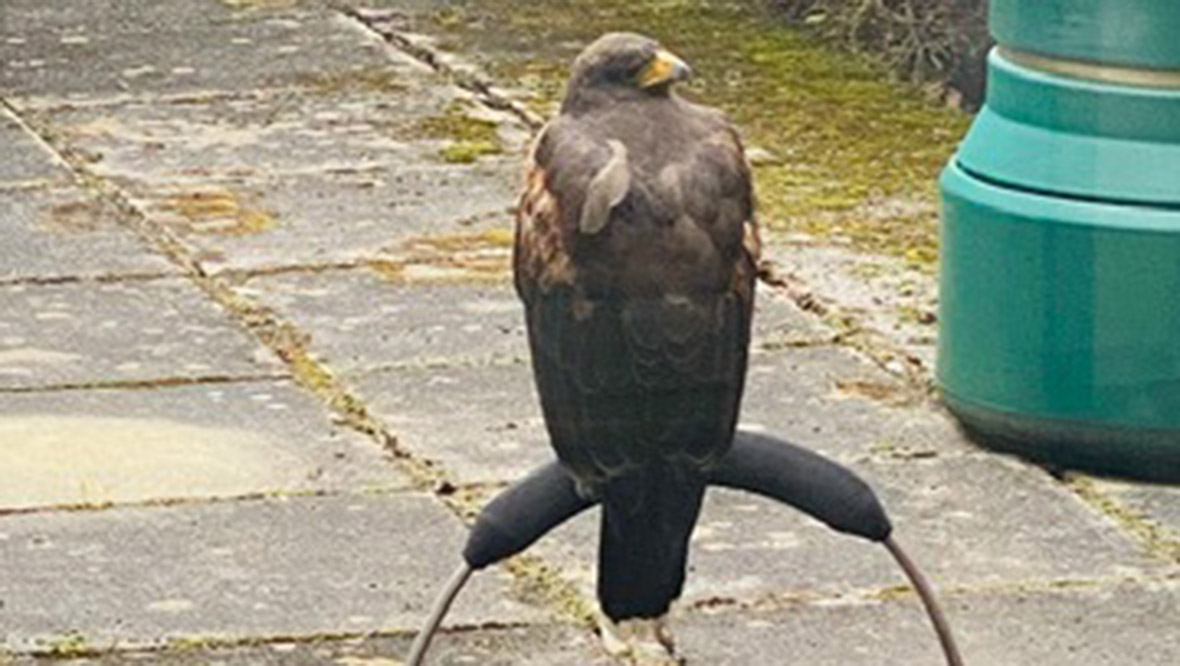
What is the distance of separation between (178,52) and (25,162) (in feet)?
5.36

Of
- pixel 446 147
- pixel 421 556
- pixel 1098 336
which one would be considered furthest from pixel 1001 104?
pixel 446 147

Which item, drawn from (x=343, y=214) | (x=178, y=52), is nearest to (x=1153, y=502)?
(x=343, y=214)

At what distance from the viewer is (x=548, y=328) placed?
4.59 m

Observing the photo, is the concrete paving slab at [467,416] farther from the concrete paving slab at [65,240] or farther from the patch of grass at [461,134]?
the patch of grass at [461,134]

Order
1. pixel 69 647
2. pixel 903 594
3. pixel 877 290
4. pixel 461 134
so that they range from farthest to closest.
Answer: pixel 461 134 < pixel 877 290 < pixel 903 594 < pixel 69 647

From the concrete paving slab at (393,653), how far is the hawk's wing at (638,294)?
3.52 feet

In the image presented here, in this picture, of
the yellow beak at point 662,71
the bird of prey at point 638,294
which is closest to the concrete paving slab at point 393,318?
the bird of prey at point 638,294

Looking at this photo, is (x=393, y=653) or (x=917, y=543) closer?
(x=393, y=653)

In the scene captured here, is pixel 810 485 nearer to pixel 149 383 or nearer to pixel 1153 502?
pixel 1153 502

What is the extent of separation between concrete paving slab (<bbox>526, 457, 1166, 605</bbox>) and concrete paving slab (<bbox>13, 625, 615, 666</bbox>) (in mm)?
296

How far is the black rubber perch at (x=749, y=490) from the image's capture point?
15.9 feet

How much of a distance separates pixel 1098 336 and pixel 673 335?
225 cm

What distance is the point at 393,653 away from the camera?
18.7 feet

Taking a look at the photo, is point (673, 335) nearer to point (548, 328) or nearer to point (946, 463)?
point (548, 328)
